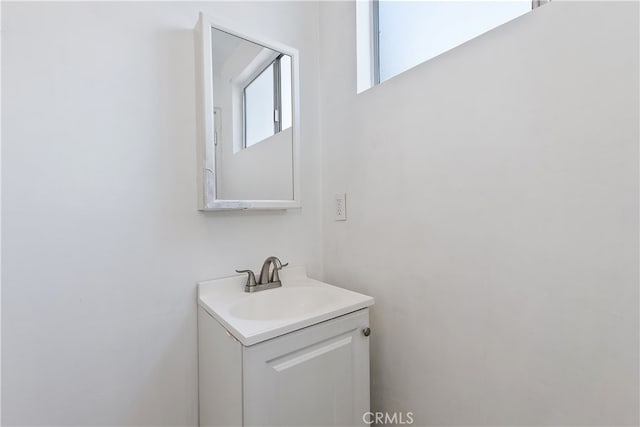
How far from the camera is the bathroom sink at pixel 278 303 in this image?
2.81ft

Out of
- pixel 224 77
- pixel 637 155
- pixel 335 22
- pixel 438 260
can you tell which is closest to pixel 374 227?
pixel 438 260

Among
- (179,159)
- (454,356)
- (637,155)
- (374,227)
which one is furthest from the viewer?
(374,227)

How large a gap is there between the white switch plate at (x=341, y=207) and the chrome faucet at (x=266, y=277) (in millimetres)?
341

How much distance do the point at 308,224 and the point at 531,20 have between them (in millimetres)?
1091

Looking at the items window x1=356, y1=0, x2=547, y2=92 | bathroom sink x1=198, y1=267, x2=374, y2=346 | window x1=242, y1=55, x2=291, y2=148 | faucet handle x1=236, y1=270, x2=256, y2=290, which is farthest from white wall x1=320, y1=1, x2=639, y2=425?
faucet handle x1=236, y1=270, x2=256, y2=290

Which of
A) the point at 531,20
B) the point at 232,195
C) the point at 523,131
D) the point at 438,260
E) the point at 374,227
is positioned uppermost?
the point at 531,20

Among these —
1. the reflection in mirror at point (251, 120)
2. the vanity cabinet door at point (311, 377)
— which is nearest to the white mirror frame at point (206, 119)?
the reflection in mirror at point (251, 120)

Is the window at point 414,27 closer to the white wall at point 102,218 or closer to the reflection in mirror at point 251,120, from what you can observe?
the reflection in mirror at point 251,120

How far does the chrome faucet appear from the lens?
118 centimetres

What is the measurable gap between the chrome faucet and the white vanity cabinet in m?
0.21

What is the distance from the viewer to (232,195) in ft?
3.80

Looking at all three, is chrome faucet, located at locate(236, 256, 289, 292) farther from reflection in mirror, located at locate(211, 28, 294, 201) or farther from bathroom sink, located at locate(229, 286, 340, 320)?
reflection in mirror, located at locate(211, 28, 294, 201)

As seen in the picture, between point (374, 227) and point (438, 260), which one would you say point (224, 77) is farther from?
point (438, 260)

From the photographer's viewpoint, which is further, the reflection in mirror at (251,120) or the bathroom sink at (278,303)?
the reflection in mirror at (251,120)
